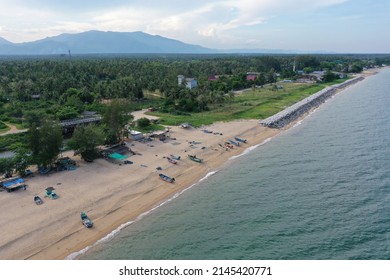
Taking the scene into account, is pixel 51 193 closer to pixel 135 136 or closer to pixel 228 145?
pixel 135 136

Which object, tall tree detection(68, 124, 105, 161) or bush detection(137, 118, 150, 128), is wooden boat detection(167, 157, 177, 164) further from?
bush detection(137, 118, 150, 128)

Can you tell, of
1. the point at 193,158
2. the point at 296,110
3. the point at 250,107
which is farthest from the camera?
the point at 250,107

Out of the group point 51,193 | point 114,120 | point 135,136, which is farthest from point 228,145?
point 51,193

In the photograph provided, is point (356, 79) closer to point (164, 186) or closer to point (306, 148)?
point (306, 148)

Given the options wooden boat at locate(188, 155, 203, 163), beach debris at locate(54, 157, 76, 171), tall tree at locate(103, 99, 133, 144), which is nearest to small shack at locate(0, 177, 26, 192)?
beach debris at locate(54, 157, 76, 171)

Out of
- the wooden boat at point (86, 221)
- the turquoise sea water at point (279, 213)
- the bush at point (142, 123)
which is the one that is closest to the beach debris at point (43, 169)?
the wooden boat at point (86, 221)

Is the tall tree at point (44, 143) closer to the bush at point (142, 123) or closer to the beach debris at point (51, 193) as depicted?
the beach debris at point (51, 193)
